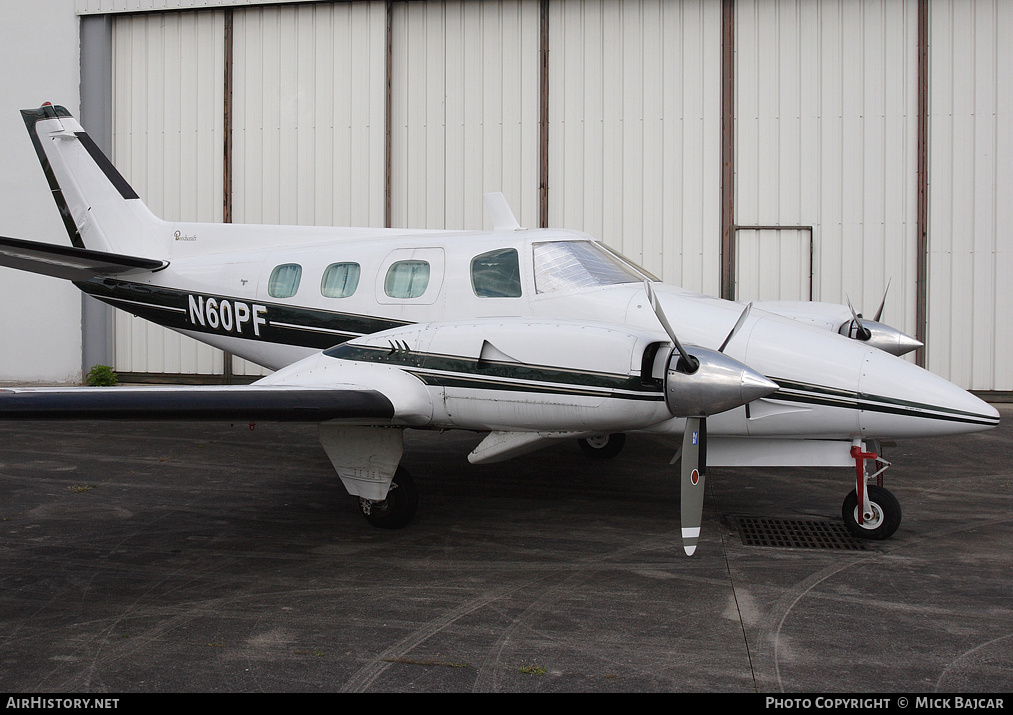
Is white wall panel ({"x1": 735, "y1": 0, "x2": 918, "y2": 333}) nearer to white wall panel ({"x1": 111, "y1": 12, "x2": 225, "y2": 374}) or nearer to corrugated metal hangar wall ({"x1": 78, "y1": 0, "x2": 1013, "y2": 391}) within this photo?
corrugated metal hangar wall ({"x1": 78, "y1": 0, "x2": 1013, "y2": 391})

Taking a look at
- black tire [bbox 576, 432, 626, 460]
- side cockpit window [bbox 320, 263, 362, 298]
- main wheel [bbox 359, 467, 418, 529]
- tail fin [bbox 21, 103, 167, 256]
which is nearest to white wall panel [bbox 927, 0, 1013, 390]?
black tire [bbox 576, 432, 626, 460]

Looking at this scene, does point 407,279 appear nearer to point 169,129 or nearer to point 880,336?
point 880,336

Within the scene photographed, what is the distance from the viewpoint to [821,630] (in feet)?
14.6

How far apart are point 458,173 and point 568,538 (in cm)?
998

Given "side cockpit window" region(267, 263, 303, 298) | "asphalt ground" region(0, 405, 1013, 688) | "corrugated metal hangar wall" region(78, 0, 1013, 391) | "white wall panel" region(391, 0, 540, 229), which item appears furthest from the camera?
"white wall panel" region(391, 0, 540, 229)

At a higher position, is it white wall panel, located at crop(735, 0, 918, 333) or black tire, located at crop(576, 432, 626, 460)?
white wall panel, located at crop(735, 0, 918, 333)

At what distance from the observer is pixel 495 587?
525 cm

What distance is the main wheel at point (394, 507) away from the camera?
658 cm

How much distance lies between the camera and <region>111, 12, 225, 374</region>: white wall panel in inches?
612

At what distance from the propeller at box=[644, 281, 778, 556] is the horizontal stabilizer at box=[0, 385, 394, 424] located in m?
2.04

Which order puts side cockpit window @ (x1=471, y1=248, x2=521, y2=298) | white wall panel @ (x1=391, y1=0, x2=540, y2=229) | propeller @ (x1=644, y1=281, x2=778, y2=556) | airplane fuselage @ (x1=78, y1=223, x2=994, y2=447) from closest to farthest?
1. propeller @ (x1=644, y1=281, x2=778, y2=556)
2. airplane fuselage @ (x1=78, y1=223, x2=994, y2=447)
3. side cockpit window @ (x1=471, y1=248, x2=521, y2=298)
4. white wall panel @ (x1=391, y1=0, x2=540, y2=229)

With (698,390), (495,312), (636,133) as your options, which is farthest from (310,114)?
(698,390)

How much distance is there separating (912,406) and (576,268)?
9.38ft

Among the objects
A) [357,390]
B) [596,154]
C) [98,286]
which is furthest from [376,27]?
[357,390]
